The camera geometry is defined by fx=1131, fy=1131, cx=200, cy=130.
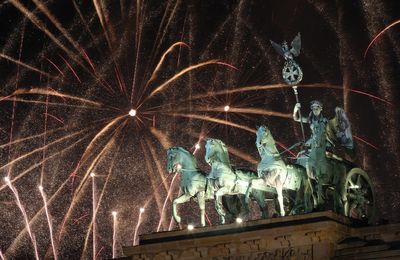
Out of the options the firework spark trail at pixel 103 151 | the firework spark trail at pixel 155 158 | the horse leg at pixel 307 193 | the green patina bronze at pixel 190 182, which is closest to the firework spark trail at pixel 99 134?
the firework spark trail at pixel 103 151

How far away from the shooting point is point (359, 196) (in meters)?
29.1

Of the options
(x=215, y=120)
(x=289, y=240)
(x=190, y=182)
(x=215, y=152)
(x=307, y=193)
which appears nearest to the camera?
(x=289, y=240)

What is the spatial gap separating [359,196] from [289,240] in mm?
2625

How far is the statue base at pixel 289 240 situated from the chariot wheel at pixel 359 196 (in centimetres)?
107

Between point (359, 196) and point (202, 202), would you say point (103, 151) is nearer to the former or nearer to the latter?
point (202, 202)

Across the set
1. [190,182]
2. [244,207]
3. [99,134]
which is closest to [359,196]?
[244,207]

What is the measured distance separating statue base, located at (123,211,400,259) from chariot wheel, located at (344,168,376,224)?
1.07 meters

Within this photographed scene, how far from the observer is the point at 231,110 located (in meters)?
36.0

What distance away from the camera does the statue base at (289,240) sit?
2678 cm

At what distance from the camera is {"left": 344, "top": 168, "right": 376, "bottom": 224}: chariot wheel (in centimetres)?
2884

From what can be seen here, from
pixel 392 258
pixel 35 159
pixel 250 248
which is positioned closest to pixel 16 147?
pixel 35 159

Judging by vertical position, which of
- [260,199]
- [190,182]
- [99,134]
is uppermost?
[99,134]

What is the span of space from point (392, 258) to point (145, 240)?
23.5ft

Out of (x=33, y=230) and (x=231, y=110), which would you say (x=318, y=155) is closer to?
(x=231, y=110)
